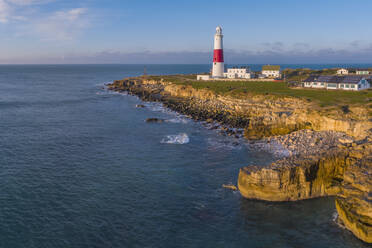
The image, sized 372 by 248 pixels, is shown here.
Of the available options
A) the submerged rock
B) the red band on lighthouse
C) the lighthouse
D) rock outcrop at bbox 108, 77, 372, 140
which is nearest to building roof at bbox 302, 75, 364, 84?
rock outcrop at bbox 108, 77, 372, 140

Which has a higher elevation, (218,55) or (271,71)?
(218,55)

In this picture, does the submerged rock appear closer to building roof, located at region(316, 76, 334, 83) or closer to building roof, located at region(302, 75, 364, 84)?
building roof, located at region(302, 75, 364, 84)

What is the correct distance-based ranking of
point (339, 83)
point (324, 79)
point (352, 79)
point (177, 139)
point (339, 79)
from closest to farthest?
point (177, 139) → point (352, 79) → point (339, 83) → point (339, 79) → point (324, 79)

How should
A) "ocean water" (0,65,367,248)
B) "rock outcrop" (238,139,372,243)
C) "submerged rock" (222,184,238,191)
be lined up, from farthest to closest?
1. "submerged rock" (222,184,238,191)
2. "rock outcrop" (238,139,372,243)
3. "ocean water" (0,65,367,248)

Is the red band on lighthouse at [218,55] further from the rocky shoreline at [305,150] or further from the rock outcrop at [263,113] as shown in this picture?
the rocky shoreline at [305,150]

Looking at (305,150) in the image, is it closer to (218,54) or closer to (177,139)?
(177,139)

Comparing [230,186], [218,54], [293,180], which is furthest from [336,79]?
[230,186]
